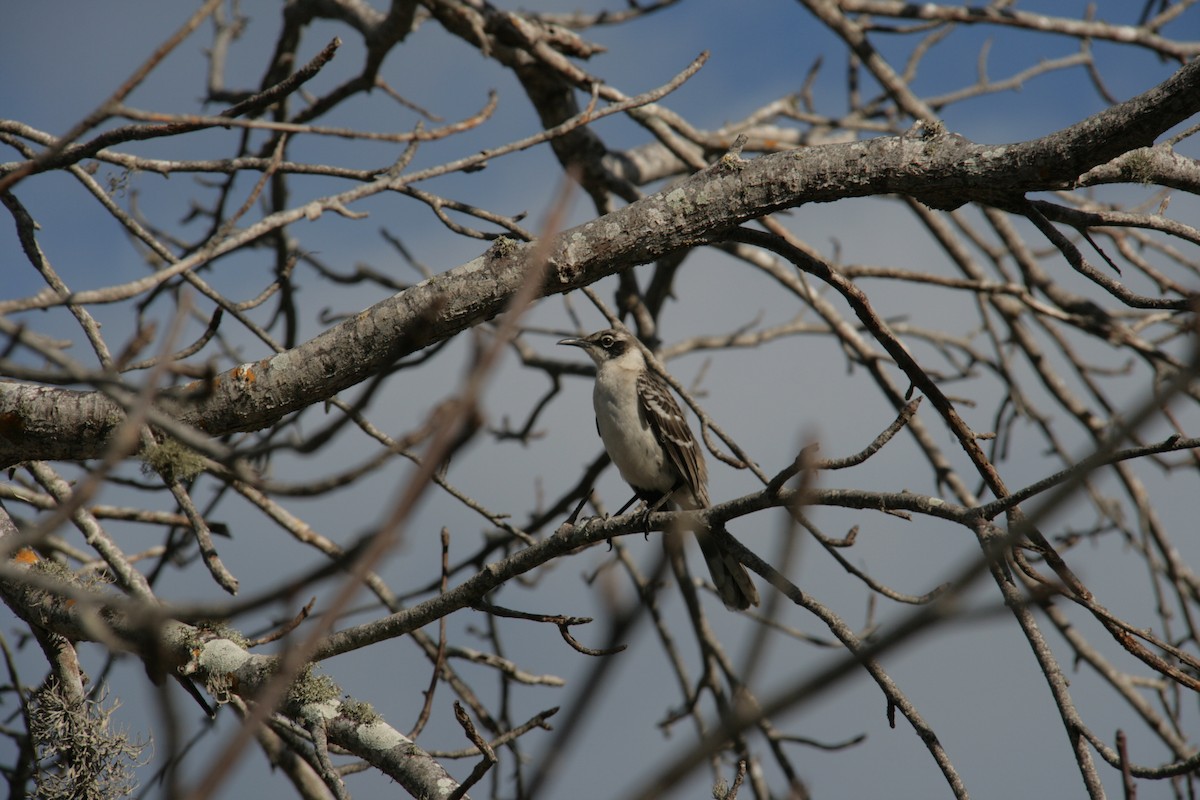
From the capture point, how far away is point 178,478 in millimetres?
3420

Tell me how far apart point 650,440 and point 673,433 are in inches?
6.1

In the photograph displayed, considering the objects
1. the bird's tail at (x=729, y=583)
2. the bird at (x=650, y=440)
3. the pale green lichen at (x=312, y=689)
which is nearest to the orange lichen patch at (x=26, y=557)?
the pale green lichen at (x=312, y=689)

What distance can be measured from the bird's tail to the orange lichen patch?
141 inches

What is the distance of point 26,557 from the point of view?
13.0ft

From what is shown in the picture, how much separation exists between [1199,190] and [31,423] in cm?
397

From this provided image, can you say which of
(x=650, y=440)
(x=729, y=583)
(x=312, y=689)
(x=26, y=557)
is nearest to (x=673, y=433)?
(x=650, y=440)

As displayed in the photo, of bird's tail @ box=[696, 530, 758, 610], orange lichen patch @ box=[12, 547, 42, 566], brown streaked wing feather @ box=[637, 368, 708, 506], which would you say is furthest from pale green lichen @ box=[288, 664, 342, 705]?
brown streaked wing feather @ box=[637, 368, 708, 506]

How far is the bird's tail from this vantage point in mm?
6164

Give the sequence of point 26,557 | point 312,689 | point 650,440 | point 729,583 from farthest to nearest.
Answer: point 650,440, point 729,583, point 26,557, point 312,689

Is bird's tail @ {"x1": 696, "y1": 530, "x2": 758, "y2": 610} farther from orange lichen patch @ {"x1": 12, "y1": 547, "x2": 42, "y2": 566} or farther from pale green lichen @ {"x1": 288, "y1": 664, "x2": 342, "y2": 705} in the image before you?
orange lichen patch @ {"x1": 12, "y1": 547, "x2": 42, "y2": 566}

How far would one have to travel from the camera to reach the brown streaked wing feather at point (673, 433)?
657 centimetres

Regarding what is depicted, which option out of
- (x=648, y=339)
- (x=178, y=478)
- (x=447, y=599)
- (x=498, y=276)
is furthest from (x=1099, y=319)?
(x=178, y=478)

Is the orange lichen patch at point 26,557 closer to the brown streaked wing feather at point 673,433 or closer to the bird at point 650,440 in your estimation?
the bird at point 650,440

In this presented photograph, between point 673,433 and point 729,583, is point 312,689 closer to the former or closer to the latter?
point 729,583
